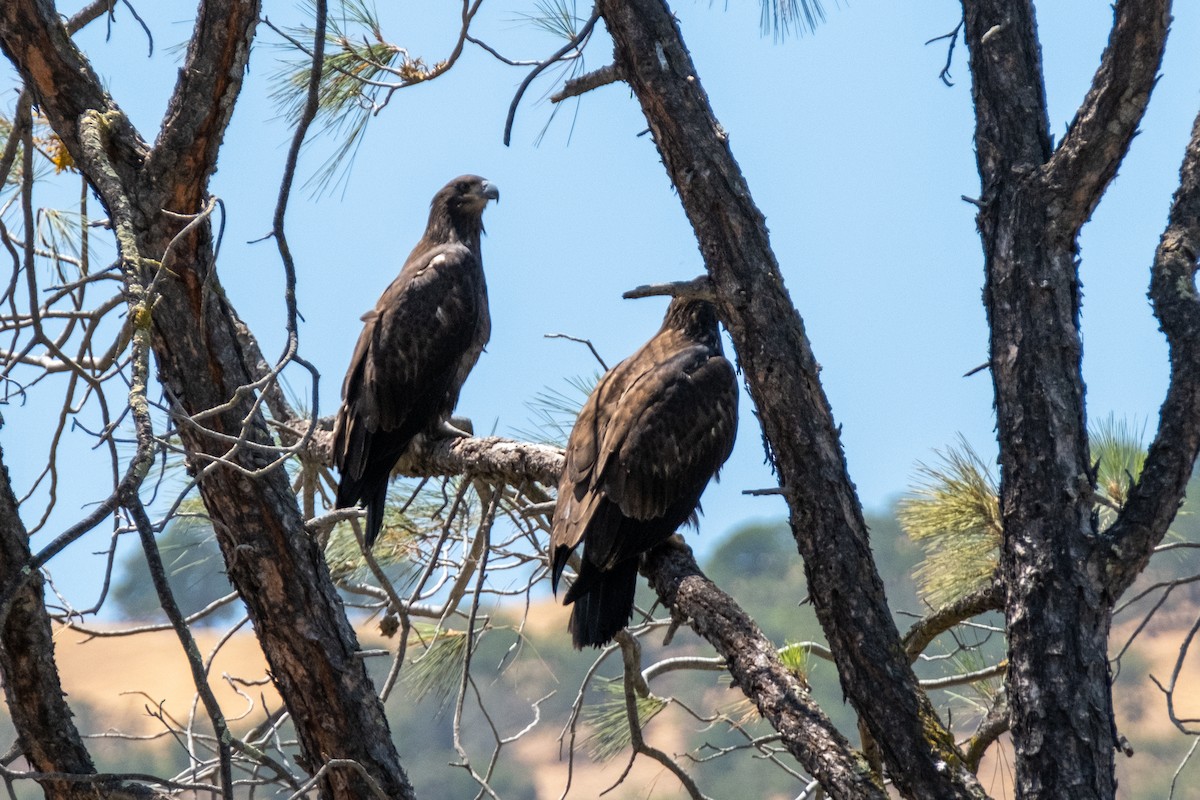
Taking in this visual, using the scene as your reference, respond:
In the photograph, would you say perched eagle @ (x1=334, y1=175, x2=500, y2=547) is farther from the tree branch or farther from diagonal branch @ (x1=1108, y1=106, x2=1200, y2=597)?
diagonal branch @ (x1=1108, y1=106, x2=1200, y2=597)

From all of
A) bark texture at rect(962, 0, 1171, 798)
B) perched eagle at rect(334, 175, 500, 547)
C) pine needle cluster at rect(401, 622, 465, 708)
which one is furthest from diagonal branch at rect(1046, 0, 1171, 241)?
pine needle cluster at rect(401, 622, 465, 708)

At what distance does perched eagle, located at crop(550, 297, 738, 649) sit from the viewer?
3.57 meters

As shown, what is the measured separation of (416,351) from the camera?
4.52 m

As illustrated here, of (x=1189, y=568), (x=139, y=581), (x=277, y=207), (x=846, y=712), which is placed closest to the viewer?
(x=277, y=207)

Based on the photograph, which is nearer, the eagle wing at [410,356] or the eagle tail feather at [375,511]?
the eagle tail feather at [375,511]

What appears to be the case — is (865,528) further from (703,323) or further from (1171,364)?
(703,323)

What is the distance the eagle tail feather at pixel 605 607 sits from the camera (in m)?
3.63

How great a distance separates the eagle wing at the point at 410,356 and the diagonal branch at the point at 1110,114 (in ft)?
7.47

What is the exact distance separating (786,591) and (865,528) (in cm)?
1952

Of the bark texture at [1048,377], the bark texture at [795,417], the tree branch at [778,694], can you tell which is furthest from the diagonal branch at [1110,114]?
the tree branch at [778,694]

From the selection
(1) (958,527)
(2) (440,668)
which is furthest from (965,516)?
(2) (440,668)

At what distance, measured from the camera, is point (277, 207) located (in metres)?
1.98

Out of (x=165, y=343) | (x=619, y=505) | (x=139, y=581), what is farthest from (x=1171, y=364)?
(x=139, y=581)

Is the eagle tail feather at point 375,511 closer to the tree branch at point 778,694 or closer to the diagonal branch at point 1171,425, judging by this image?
the tree branch at point 778,694
